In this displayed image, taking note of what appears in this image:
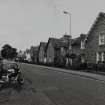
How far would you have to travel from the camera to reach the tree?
132m

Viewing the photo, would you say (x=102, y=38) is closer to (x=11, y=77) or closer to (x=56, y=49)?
(x=11, y=77)

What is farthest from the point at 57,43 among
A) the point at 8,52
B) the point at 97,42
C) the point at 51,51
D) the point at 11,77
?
the point at 8,52

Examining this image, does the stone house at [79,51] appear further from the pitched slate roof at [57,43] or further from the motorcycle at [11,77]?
the motorcycle at [11,77]

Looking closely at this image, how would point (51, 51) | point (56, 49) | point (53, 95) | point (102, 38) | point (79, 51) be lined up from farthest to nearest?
point (51, 51) → point (56, 49) → point (79, 51) → point (102, 38) → point (53, 95)

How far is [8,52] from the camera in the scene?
436 ft

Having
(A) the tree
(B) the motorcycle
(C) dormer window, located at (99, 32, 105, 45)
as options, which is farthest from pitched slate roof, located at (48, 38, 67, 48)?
(A) the tree

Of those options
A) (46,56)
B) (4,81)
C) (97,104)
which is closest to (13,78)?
(4,81)

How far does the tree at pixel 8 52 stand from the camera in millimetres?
132375

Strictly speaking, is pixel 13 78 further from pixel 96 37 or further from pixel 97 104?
pixel 96 37

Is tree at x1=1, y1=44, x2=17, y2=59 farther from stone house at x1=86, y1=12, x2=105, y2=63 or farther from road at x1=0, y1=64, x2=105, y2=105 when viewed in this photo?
road at x1=0, y1=64, x2=105, y2=105

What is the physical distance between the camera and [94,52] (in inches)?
1150

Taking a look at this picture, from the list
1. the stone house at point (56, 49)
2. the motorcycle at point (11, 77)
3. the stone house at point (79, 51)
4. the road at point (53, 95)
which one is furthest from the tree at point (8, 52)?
the road at point (53, 95)

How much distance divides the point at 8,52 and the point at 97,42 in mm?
112490

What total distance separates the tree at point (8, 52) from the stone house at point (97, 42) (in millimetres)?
109186
